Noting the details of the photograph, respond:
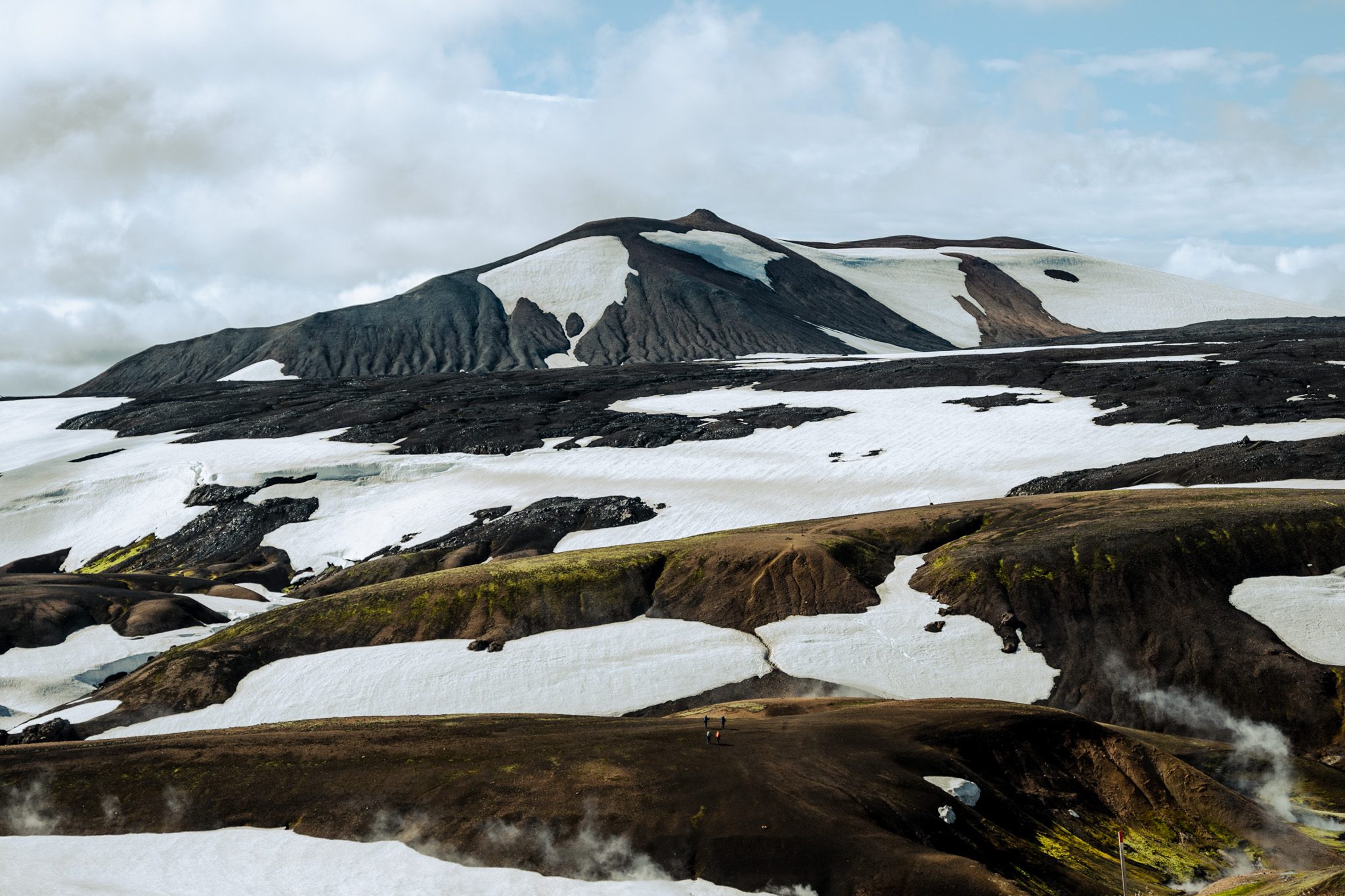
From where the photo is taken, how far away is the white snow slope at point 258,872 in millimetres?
26359

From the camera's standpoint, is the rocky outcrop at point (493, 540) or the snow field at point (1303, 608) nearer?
the snow field at point (1303, 608)

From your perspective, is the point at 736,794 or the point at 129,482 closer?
the point at 736,794

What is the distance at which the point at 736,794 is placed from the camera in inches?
1184

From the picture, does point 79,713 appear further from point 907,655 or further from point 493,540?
point 907,655

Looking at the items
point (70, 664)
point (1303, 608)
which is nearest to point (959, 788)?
point (1303, 608)

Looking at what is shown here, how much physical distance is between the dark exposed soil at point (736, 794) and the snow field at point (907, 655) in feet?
38.2

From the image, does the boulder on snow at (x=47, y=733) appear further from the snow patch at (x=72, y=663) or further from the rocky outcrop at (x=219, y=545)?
the rocky outcrop at (x=219, y=545)

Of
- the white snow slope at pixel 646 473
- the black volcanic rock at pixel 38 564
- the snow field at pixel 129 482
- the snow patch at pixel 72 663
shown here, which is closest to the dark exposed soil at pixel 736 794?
the snow patch at pixel 72 663

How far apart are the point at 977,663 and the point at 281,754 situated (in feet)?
101

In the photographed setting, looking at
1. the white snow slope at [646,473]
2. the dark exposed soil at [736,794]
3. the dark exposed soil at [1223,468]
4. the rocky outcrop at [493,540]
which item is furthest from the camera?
the white snow slope at [646,473]

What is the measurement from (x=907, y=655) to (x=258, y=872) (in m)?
32.0

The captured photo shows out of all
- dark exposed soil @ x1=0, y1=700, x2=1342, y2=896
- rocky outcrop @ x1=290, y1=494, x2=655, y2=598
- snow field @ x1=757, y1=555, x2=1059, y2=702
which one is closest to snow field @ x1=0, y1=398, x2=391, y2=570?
rocky outcrop @ x1=290, y1=494, x2=655, y2=598

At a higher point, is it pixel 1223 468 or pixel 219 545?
pixel 1223 468

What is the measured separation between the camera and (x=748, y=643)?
53.7 m
